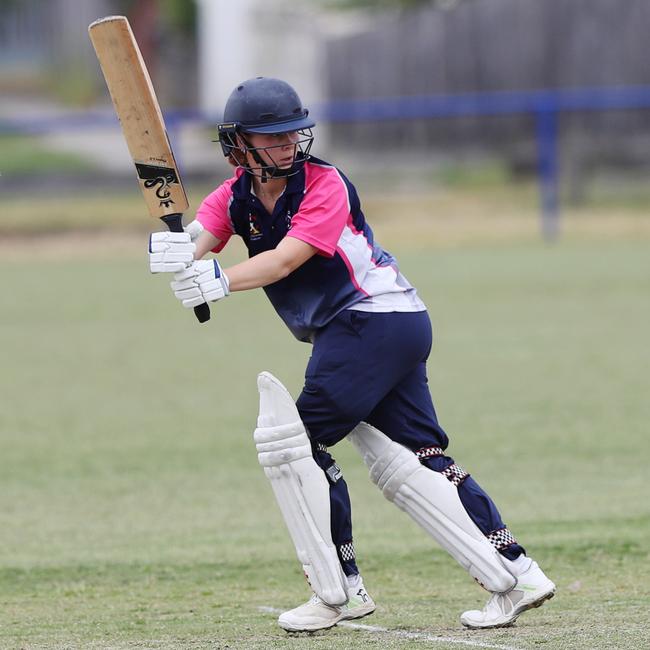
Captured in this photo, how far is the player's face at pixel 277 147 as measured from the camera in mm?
4410

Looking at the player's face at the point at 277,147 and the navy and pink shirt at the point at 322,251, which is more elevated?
the player's face at the point at 277,147

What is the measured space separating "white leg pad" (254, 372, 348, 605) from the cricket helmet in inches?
27.2

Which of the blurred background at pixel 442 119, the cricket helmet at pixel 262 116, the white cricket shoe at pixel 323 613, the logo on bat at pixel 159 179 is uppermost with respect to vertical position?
the cricket helmet at pixel 262 116

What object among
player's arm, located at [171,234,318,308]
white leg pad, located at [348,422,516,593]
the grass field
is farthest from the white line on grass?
player's arm, located at [171,234,318,308]

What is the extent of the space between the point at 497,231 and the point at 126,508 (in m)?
13.2

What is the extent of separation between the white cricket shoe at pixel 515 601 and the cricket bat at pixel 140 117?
4.41 feet

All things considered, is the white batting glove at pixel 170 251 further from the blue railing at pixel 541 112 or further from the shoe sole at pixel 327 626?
the blue railing at pixel 541 112

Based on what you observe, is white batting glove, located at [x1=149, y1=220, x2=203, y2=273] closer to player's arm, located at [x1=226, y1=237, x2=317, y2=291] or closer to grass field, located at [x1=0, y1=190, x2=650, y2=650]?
player's arm, located at [x1=226, y1=237, x2=317, y2=291]

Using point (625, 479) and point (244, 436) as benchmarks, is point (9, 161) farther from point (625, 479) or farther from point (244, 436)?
point (625, 479)

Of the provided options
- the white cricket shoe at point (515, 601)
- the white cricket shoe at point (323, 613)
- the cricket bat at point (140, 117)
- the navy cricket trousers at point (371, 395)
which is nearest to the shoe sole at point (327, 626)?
the white cricket shoe at point (323, 613)

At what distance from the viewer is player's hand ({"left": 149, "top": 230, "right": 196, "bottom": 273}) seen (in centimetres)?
418

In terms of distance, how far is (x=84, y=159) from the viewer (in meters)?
26.2

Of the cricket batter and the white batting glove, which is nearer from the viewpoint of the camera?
the white batting glove

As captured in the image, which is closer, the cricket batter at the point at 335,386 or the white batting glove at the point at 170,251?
the white batting glove at the point at 170,251
